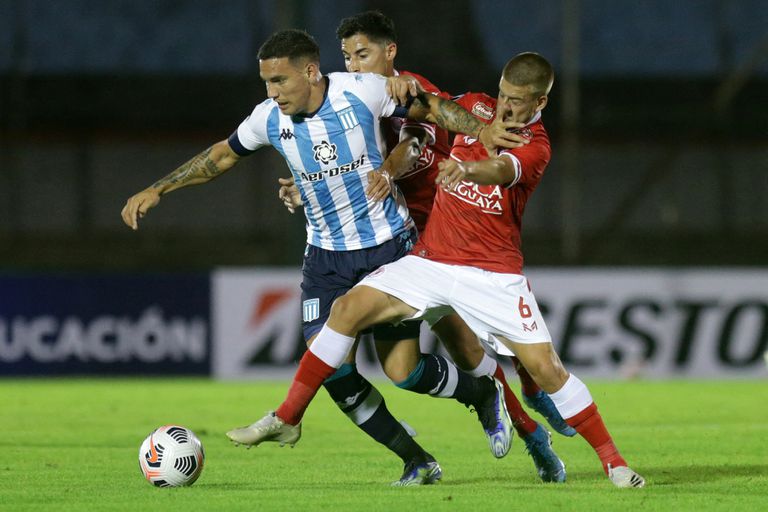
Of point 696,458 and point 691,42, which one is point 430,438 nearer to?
point 696,458

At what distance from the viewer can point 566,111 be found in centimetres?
1664

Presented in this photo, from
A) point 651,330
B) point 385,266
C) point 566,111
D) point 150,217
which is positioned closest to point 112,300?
point 150,217

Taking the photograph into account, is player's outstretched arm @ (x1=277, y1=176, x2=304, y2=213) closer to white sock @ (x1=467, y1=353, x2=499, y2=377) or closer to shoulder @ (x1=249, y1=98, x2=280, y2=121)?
shoulder @ (x1=249, y1=98, x2=280, y2=121)

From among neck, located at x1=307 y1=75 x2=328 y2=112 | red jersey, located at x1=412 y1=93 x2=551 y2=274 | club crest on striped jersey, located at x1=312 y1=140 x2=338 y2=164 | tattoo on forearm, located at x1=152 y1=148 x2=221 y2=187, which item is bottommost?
red jersey, located at x1=412 y1=93 x2=551 y2=274

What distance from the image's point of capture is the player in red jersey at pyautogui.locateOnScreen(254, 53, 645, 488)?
5980mm

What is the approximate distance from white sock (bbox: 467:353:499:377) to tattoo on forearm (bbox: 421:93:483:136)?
4.05 feet

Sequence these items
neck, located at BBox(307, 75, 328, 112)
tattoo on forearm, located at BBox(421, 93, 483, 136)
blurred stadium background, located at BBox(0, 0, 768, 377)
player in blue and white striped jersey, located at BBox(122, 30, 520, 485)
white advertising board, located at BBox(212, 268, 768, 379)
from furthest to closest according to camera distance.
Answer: blurred stadium background, located at BBox(0, 0, 768, 377)
white advertising board, located at BBox(212, 268, 768, 379)
neck, located at BBox(307, 75, 328, 112)
player in blue and white striped jersey, located at BBox(122, 30, 520, 485)
tattoo on forearm, located at BBox(421, 93, 483, 136)

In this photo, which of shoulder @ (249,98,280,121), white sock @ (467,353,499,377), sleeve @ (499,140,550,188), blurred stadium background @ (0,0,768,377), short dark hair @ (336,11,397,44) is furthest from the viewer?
blurred stadium background @ (0,0,768,377)

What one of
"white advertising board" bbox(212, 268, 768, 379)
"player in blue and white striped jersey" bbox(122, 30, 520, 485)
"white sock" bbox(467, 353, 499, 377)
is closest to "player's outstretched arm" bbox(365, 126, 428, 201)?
"player in blue and white striped jersey" bbox(122, 30, 520, 485)

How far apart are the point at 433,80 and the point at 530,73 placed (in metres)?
11.3

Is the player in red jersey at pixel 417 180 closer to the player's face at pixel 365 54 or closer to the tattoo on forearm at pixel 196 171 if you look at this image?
the player's face at pixel 365 54

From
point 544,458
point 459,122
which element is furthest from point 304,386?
point 459,122

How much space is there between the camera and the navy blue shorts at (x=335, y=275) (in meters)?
6.52

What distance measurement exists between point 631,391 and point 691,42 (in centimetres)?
669
